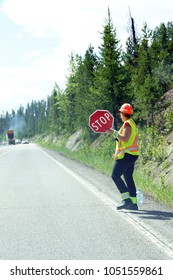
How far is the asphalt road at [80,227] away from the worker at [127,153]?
0.29 m

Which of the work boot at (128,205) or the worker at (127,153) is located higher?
the worker at (127,153)

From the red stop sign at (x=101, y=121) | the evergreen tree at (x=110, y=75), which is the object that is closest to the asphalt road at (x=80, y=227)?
the red stop sign at (x=101, y=121)

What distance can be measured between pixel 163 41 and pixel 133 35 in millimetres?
16516

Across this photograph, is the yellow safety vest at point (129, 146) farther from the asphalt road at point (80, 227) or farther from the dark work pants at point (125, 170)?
the asphalt road at point (80, 227)

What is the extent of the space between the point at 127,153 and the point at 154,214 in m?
1.22

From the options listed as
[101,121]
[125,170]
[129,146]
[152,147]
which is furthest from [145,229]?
[152,147]

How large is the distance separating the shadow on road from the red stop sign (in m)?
1.68

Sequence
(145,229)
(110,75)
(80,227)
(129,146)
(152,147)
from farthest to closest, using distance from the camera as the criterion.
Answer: (110,75) → (152,147) → (129,146) → (80,227) → (145,229)

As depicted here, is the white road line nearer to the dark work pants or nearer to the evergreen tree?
the dark work pants

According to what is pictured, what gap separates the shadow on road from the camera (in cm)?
706

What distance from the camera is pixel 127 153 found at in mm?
7707

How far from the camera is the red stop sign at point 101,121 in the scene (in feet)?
Answer: 23.9

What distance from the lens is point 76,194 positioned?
10172 millimetres

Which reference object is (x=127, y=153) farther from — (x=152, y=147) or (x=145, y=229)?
(x=152, y=147)
